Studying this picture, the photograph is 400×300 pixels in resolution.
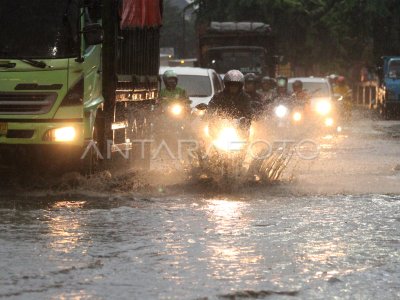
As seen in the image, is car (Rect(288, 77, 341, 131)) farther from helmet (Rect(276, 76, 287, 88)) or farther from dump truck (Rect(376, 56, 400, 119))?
dump truck (Rect(376, 56, 400, 119))

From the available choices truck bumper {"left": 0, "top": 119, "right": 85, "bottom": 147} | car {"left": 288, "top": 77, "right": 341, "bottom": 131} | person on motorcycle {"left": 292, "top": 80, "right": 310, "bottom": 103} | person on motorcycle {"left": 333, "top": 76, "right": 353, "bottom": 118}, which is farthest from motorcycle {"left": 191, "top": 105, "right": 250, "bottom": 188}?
person on motorcycle {"left": 333, "top": 76, "right": 353, "bottom": 118}

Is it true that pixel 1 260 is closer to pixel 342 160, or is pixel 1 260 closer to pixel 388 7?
pixel 342 160

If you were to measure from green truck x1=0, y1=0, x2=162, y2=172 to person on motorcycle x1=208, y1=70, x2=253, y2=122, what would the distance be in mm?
1487

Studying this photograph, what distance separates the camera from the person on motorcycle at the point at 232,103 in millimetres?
16188

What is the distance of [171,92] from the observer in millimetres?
22531

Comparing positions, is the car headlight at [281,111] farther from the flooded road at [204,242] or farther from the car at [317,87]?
the flooded road at [204,242]

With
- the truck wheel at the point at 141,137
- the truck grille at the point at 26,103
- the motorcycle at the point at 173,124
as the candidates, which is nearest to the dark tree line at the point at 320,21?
the motorcycle at the point at 173,124

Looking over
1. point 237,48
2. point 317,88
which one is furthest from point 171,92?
point 237,48

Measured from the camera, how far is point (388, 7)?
2258 inches

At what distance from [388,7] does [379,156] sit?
119ft

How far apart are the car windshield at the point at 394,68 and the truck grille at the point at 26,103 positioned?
3230 centimetres

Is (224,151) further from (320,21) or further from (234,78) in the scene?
(320,21)

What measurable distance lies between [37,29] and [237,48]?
2511 centimetres

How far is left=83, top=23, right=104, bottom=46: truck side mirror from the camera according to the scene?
13.6 m
